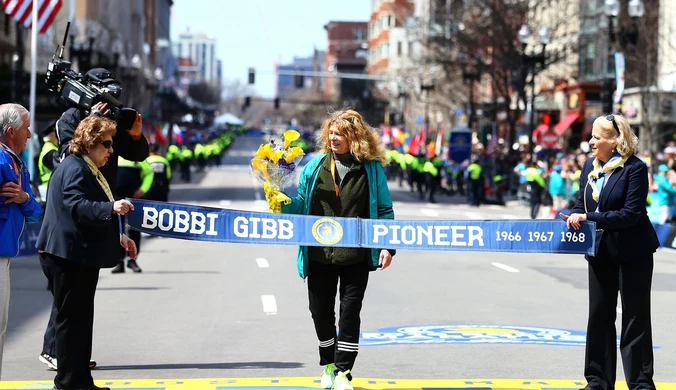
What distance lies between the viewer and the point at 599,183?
7504 millimetres

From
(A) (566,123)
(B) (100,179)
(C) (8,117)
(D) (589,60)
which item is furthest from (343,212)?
(A) (566,123)

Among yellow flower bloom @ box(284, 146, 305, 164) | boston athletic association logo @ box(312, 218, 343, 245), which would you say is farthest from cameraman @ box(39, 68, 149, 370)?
boston athletic association logo @ box(312, 218, 343, 245)

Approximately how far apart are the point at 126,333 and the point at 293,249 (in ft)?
37.4

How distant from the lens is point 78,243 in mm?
7359

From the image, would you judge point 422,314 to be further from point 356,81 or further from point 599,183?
point 356,81

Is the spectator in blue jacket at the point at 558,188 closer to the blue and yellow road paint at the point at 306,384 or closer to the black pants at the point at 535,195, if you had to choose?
the black pants at the point at 535,195

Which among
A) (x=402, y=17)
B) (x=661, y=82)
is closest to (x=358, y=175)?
(x=661, y=82)

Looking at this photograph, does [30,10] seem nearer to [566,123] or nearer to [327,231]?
[327,231]

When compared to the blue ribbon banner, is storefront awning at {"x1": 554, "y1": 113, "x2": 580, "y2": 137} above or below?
above

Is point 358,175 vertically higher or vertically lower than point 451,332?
higher

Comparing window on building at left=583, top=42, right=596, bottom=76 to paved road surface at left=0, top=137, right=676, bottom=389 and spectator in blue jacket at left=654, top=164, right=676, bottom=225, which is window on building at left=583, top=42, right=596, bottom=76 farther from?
paved road surface at left=0, top=137, right=676, bottom=389

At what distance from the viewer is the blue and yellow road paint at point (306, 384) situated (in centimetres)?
803

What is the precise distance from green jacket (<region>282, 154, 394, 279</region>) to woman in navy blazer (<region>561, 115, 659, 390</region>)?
119 cm

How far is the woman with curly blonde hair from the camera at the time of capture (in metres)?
7.59
